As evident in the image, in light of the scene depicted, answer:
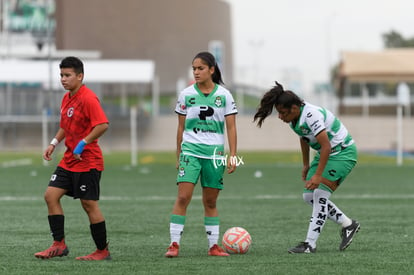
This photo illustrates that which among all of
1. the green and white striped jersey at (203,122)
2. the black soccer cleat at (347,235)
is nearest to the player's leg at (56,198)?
the green and white striped jersey at (203,122)

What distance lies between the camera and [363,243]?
10.7 metres

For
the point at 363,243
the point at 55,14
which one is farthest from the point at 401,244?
the point at 55,14

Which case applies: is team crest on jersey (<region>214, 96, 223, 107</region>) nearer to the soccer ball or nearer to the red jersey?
the red jersey

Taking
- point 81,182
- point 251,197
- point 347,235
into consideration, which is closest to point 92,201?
point 81,182

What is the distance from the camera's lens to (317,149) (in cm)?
988

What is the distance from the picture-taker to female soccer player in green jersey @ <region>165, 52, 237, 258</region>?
31.2ft

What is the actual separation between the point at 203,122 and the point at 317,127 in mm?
1090

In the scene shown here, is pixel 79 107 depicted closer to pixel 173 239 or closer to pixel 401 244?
pixel 173 239

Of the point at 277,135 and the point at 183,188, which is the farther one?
the point at 277,135

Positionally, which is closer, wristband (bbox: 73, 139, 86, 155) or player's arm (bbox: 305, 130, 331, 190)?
wristband (bbox: 73, 139, 86, 155)

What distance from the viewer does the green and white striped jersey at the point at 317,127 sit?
9594mm

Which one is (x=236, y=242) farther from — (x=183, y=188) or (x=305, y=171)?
(x=305, y=171)

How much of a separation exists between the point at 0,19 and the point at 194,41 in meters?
25.1

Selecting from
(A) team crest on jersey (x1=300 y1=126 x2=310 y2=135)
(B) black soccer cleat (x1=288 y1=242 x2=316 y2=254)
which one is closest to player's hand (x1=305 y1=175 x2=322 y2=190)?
(A) team crest on jersey (x1=300 y1=126 x2=310 y2=135)
